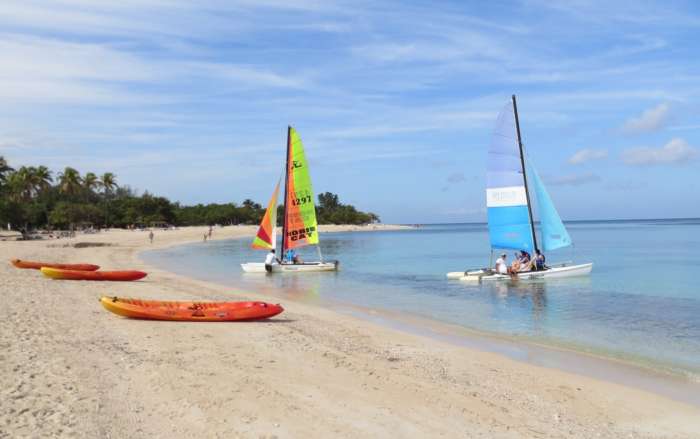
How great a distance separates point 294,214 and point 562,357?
2117 centimetres

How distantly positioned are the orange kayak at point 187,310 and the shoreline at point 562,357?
378cm

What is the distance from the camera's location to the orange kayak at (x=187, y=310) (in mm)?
13078

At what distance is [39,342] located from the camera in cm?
989

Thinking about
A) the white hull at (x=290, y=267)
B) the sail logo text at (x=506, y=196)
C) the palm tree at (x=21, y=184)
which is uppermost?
the palm tree at (x=21, y=184)

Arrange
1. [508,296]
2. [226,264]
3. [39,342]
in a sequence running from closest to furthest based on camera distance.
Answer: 1. [39,342]
2. [508,296]
3. [226,264]

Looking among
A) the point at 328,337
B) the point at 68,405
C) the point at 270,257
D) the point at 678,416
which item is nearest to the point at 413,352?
the point at 328,337

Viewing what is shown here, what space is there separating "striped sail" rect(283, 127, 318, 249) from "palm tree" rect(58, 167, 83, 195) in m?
80.8

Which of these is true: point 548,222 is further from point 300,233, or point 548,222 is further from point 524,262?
point 300,233

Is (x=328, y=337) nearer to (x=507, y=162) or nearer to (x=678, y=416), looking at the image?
(x=678, y=416)

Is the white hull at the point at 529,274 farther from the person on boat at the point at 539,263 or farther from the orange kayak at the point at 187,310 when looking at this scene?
the orange kayak at the point at 187,310

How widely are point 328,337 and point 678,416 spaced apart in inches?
273

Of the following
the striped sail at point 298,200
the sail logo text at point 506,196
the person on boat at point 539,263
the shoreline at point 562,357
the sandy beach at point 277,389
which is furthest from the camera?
the striped sail at point 298,200

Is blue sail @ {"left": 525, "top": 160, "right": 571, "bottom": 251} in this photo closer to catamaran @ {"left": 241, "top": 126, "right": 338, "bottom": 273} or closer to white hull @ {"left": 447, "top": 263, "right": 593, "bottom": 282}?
white hull @ {"left": 447, "top": 263, "right": 593, "bottom": 282}

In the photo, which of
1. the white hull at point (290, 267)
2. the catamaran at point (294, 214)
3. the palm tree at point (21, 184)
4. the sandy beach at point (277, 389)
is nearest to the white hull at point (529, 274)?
the white hull at point (290, 267)
